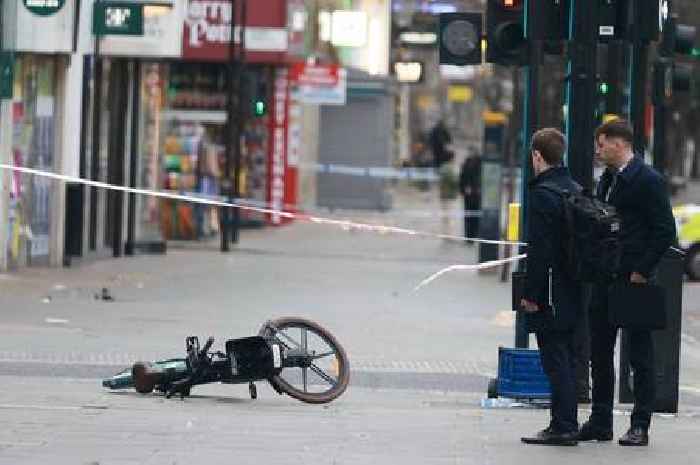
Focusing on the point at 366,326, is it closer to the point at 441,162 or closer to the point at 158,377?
the point at 158,377

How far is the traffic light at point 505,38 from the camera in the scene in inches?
546

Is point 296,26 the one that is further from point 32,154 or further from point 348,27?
point 32,154

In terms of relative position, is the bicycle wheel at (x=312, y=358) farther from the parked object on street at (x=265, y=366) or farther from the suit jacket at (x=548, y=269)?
the suit jacket at (x=548, y=269)

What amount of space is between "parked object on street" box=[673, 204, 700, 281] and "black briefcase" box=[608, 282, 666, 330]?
58.2 ft

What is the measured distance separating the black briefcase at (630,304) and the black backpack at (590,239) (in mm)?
105

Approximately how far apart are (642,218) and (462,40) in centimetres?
406

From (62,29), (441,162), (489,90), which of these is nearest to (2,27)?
(62,29)

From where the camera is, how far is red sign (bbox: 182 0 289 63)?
34625 millimetres

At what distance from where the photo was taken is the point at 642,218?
1073cm

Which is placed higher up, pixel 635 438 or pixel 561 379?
pixel 561 379

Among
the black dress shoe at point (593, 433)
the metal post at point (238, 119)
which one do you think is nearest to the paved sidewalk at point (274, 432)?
the black dress shoe at point (593, 433)

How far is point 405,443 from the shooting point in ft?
35.1

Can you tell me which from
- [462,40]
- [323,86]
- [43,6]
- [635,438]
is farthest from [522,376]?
[323,86]

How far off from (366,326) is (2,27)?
20.5 ft
